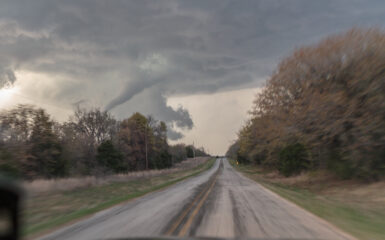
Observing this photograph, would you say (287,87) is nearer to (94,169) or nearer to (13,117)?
(13,117)

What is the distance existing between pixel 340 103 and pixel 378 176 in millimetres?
5793

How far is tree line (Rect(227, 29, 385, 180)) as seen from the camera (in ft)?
57.3

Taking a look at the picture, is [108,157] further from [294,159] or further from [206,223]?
[206,223]

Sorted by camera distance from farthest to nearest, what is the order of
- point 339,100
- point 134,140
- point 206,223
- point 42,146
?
point 134,140, point 42,146, point 339,100, point 206,223

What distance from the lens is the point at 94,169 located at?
41.9m

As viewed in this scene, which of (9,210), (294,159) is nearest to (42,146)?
(9,210)

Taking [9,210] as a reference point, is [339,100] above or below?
above

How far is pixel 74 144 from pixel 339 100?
28399mm

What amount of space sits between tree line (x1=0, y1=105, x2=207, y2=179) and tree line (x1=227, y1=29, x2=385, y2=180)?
1866 cm

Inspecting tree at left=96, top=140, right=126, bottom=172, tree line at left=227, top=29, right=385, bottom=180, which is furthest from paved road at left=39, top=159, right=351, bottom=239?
tree at left=96, top=140, right=126, bottom=172

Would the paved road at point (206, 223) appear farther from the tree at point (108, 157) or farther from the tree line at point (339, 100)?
the tree at point (108, 157)

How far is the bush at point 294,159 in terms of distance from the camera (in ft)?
111

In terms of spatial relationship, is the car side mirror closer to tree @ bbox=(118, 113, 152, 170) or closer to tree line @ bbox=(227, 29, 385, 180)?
tree line @ bbox=(227, 29, 385, 180)

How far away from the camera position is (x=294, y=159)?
34125mm
